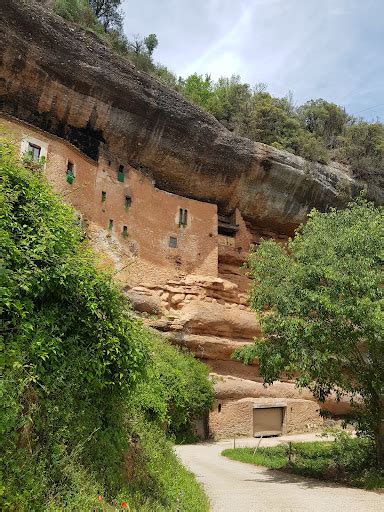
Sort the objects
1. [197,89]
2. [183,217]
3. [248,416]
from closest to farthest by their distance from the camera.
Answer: [248,416] < [183,217] < [197,89]

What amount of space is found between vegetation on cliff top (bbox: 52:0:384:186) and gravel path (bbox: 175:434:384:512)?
22.5 metres

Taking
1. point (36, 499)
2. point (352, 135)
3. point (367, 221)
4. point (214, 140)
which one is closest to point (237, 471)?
point (367, 221)

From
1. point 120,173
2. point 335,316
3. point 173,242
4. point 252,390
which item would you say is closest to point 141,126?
point 120,173

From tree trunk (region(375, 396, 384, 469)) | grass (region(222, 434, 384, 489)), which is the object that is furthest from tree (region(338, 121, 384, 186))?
tree trunk (region(375, 396, 384, 469))

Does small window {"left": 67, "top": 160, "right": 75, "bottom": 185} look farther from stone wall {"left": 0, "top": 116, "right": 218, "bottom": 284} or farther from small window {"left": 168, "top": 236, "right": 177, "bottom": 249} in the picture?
small window {"left": 168, "top": 236, "right": 177, "bottom": 249}

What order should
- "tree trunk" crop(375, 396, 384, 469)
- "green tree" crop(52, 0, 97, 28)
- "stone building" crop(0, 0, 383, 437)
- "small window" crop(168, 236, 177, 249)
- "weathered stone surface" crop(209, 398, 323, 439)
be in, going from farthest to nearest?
"small window" crop(168, 236, 177, 249) < "green tree" crop(52, 0, 97, 28) < "stone building" crop(0, 0, 383, 437) < "weathered stone surface" crop(209, 398, 323, 439) < "tree trunk" crop(375, 396, 384, 469)

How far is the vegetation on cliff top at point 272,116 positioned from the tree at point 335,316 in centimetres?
1923

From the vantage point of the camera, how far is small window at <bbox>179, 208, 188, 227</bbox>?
28.6 metres

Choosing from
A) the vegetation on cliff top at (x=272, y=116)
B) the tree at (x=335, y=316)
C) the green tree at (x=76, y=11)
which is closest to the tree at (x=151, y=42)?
the vegetation on cliff top at (x=272, y=116)

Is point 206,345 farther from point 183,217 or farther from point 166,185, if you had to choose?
point 166,185

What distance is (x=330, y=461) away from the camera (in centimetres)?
1327

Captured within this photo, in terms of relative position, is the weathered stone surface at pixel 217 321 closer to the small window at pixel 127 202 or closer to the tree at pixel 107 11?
the small window at pixel 127 202

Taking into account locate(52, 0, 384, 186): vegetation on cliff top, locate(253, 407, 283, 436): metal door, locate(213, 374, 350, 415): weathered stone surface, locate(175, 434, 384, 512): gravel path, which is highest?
locate(52, 0, 384, 186): vegetation on cliff top

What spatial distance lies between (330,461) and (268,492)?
4.40m
